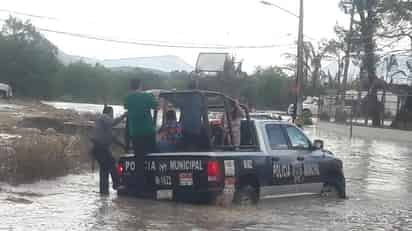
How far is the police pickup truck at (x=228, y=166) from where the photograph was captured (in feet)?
38.0

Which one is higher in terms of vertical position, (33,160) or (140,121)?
(140,121)

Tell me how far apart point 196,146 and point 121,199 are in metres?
1.61

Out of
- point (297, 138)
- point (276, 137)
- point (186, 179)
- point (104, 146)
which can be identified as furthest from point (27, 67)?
point (186, 179)

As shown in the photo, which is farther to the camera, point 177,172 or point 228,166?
point 177,172

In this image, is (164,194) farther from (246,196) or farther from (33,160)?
(33,160)

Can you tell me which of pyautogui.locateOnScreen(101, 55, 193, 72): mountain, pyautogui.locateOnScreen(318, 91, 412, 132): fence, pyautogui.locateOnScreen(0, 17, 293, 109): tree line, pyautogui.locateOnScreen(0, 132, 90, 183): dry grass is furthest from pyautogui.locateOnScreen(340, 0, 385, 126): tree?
pyautogui.locateOnScreen(0, 132, 90, 183): dry grass

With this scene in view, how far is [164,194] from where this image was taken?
12.0 metres

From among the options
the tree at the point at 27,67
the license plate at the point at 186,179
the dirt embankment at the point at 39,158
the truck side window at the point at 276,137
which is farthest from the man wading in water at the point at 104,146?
the tree at the point at 27,67

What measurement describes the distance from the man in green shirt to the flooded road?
89cm

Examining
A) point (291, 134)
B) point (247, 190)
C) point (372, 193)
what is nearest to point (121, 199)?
point (247, 190)

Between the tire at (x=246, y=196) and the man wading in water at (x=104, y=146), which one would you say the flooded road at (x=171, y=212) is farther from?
the man wading in water at (x=104, y=146)

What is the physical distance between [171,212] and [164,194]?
2.03 ft

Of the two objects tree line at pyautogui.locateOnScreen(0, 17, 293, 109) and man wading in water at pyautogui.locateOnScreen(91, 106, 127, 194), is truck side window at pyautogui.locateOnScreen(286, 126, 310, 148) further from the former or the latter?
tree line at pyautogui.locateOnScreen(0, 17, 293, 109)

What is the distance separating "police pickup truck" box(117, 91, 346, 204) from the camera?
11.6m
